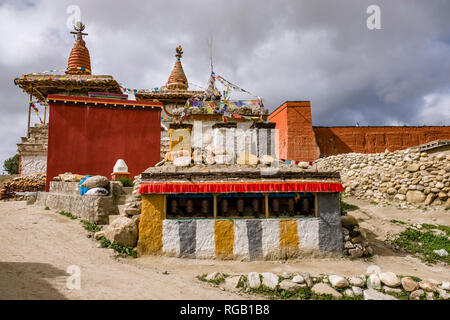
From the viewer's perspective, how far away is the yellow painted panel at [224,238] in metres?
7.52

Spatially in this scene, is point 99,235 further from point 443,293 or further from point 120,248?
point 443,293

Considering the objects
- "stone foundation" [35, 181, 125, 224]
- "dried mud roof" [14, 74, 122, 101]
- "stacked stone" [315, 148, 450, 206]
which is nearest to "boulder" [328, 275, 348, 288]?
"stacked stone" [315, 148, 450, 206]

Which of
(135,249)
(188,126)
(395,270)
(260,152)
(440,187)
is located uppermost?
(188,126)

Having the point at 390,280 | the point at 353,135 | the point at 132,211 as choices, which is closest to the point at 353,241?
the point at 390,280

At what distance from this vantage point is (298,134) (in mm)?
20594

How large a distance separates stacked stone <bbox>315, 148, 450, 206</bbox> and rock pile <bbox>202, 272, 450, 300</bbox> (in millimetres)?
6527

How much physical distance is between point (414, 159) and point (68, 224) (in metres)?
16.5

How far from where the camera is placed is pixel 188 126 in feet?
33.7

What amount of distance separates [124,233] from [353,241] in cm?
647

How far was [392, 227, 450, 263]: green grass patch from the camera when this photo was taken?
880cm

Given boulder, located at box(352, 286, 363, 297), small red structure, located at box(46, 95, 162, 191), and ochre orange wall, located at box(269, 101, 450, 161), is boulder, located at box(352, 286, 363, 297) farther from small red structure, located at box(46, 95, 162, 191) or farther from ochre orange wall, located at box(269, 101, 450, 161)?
ochre orange wall, located at box(269, 101, 450, 161)

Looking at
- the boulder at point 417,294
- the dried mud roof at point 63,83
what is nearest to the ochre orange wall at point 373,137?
the boulder at point 417,294
